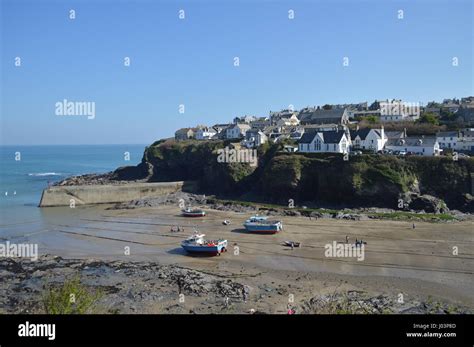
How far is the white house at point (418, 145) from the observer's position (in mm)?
44656

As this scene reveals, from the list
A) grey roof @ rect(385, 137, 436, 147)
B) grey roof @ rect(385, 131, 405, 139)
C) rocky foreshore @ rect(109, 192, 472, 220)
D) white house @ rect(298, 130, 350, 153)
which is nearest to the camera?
rocky foreshore @ rect(109, 192, 472, 220)

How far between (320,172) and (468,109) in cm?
3257

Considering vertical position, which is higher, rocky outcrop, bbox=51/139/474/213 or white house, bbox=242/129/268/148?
white house, bbox=242/129/268/148

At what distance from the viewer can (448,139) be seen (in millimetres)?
48094

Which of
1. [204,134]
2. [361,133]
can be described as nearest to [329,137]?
[361,133]

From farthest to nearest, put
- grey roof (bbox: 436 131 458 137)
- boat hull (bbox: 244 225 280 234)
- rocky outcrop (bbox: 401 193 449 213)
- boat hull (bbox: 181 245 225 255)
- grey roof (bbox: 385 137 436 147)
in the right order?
1. grey roof (bbox: 436 131 458 137)
2. grey roof (bbox: 385 137 436 147)
3. rocky outcrop (bbox: 401 193 449 213)
4. boat hull (bbox: 244 225 280 234)
5. boat hull (bbox: 181 245 225 255)

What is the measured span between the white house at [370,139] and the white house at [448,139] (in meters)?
6.23

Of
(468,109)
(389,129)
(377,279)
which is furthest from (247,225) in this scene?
(468,109)

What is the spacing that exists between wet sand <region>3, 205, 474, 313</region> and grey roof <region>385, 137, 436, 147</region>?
1497 centimetres

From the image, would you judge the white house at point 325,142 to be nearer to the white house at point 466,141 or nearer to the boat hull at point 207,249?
the white house at point 466,141

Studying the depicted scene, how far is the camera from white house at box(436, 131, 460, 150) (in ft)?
156

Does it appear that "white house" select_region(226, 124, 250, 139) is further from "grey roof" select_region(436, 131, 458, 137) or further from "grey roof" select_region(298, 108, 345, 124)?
"grey roof" select_region(436, 131, 458, 137)

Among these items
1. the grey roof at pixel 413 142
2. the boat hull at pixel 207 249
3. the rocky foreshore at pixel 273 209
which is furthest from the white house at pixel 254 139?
the boat hull at pixel 207 249

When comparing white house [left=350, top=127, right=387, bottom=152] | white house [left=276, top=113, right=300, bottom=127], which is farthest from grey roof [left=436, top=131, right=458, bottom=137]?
white house [left=276, top=113, right=300, bottom=127]
